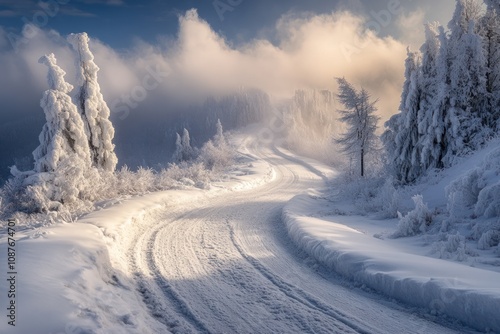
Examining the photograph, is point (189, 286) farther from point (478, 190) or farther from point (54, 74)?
point (54, 74)

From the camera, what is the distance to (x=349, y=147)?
93.2 ft

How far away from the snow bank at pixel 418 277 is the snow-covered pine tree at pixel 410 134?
10601 millimetres

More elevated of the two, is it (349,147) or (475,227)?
(349,147)

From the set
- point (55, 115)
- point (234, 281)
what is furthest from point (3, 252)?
point (55, 115)

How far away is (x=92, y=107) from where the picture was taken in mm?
16844

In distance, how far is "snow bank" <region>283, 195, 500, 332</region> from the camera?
390cm

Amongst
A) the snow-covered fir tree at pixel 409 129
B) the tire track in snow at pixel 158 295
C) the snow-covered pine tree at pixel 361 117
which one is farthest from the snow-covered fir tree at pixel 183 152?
the tire track in snow at pixel 158 295

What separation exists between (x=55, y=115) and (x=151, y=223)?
765 cm

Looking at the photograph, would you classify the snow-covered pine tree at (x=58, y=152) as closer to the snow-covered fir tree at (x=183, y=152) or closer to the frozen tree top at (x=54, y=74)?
the frozen tree top at (x=54, y=74)

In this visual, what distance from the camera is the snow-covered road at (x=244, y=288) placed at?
4.25 metres

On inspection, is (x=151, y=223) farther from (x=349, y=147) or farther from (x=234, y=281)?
(x=349, y=147)

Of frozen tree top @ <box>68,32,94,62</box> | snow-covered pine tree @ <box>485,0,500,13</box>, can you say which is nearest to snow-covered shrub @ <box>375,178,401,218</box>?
snow-covered pine tree @ <box>485,0,500,13</box>

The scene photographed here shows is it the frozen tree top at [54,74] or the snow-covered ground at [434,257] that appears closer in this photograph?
the snow-covered ground at [434,257]

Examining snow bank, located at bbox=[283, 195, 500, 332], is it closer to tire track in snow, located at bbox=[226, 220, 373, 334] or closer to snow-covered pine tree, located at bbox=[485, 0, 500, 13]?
tire track in snow, located at bbox=[226, 220, 373, 334]
